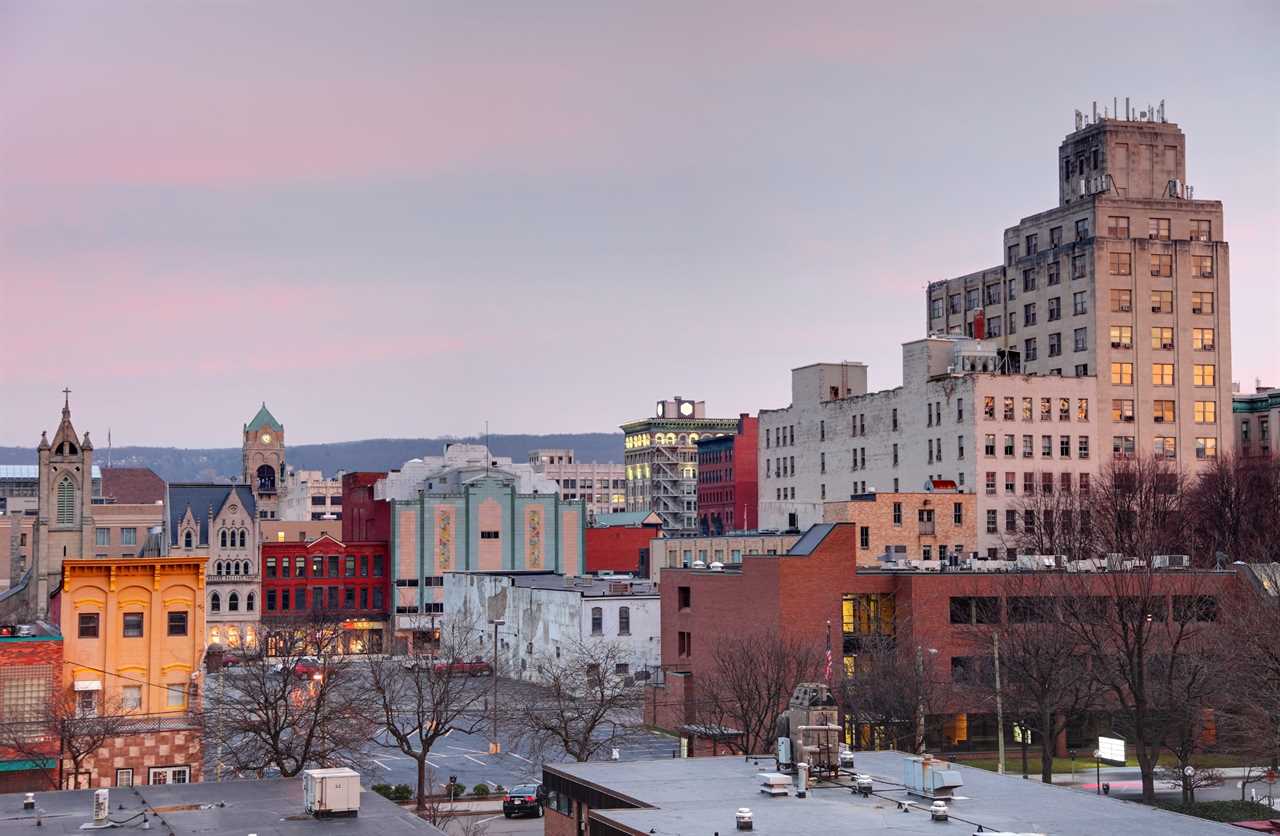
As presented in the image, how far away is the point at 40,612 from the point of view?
136625 millimetres

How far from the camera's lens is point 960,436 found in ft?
415

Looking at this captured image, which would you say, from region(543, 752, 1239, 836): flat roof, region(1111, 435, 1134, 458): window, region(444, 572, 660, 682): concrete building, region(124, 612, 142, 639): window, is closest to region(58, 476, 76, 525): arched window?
region(444, 572, 660, 682): concrete building

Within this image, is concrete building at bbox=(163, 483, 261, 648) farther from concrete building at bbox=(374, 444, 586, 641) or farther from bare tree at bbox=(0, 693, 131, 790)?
bare tree at bbox=(0, 693, 131, 790)

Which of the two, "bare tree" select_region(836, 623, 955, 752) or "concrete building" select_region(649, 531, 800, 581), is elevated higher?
"concrete building" select_region(649, 531, 800, 581)

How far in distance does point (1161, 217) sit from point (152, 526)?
127 metres

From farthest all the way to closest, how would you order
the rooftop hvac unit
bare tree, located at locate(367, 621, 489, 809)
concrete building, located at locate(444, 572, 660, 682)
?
1. concrete building, located at locate(444, 572, 660, 682)
2. bare tree, located at locate(367, 621, 489, 809)
3. the rooftop hvac unit

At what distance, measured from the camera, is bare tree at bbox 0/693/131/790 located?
5741cm

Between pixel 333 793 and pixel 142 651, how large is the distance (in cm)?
3711

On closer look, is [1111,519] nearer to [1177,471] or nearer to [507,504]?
[1177,471]

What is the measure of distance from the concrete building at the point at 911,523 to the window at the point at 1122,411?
936 inches

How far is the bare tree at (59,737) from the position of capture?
2260 inches

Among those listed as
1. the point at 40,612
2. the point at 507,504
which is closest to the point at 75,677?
the point at 40,612

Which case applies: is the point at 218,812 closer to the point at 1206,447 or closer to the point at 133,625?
the point at 133,625

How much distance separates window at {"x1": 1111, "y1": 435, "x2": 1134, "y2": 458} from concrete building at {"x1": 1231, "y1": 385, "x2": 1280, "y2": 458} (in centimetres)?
2020
